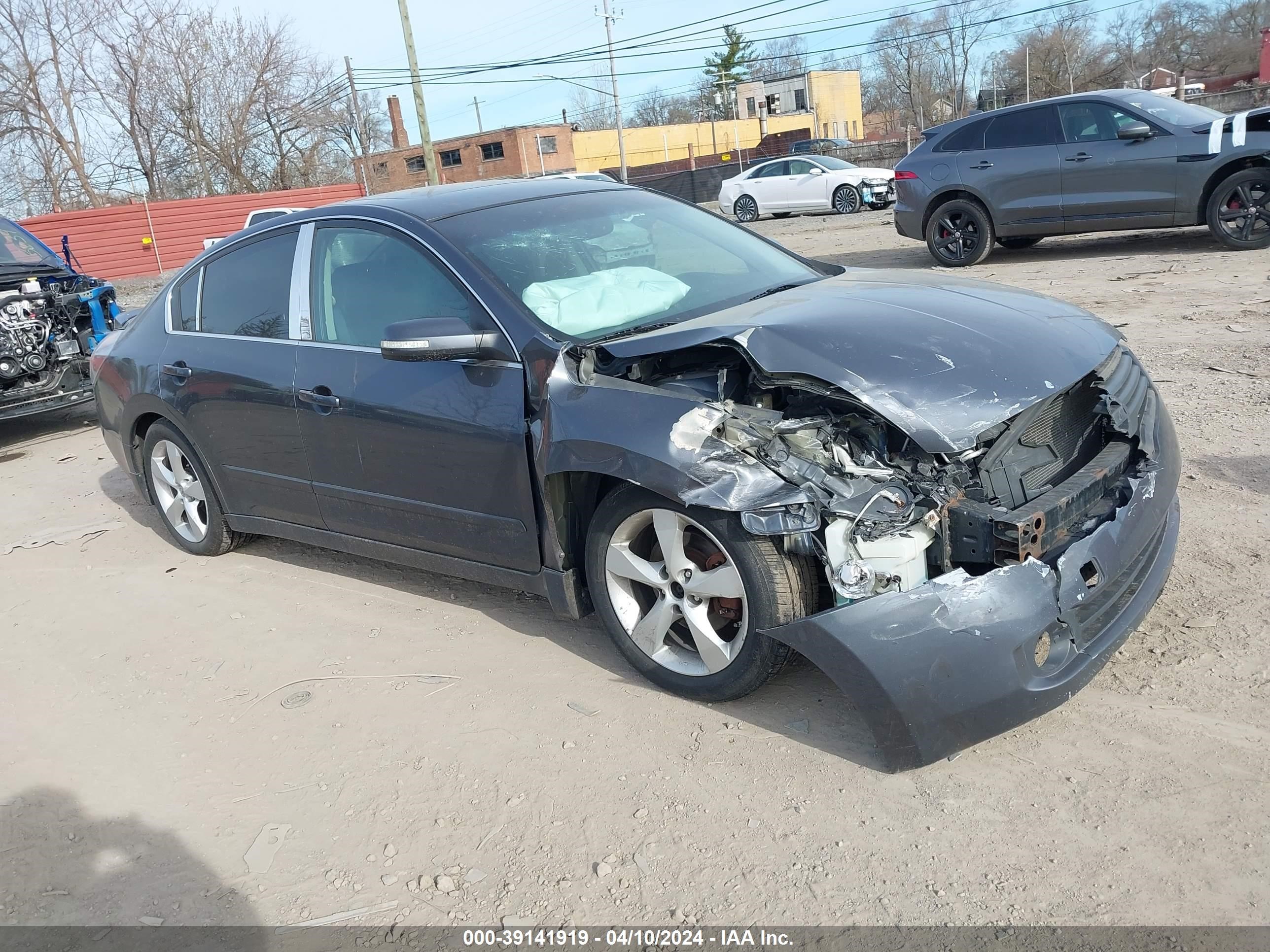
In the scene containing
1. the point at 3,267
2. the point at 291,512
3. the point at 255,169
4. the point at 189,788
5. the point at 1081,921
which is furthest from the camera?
the point at 255,169

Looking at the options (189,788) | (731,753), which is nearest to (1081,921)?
(731,753)

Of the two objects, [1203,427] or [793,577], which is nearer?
[793,577]

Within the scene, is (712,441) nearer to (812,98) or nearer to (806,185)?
(806,185)

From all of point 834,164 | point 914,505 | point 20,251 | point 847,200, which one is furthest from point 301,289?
point 834,164

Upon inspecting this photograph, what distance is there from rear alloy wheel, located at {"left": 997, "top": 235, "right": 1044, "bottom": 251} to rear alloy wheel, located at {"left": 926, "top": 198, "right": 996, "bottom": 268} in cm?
Result: 37

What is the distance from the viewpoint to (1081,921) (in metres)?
2.28

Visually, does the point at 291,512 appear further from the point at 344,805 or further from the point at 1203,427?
the point at 1203,427

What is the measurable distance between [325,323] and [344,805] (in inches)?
79.6

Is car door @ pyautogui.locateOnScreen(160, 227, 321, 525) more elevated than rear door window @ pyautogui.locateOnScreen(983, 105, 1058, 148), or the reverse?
rear door window @ pyautogui.locateOnScreen(983, 105, 1058, 148)

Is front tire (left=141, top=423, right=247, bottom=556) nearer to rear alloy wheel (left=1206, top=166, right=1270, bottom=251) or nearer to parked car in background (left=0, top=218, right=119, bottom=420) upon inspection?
parked car in background (left=0, top=218, right=119, bottom=420)

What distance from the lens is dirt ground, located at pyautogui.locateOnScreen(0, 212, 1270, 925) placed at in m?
2.50

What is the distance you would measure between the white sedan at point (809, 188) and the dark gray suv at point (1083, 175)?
10659 mm

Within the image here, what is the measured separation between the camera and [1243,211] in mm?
9938

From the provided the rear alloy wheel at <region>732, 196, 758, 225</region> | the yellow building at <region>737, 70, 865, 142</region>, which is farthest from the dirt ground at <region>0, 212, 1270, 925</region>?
the yellow building at <region>737, 70, 865, 142</region>
